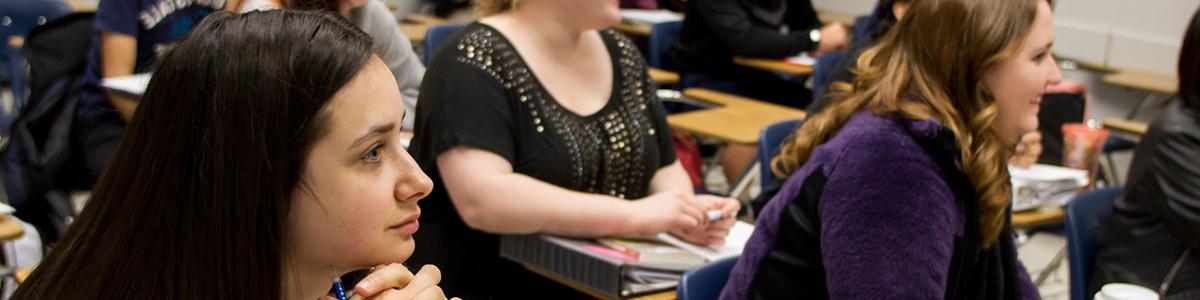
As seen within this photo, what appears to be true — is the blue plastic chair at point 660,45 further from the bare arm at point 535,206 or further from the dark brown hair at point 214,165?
the dark brown hair at point 214,165

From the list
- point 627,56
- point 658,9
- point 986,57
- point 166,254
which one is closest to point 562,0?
point 627,56

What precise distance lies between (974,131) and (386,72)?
45.9 inches

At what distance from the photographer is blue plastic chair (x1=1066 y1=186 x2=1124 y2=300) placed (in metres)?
2.71

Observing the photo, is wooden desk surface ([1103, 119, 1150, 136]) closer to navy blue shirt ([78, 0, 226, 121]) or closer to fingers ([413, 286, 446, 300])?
navy blue shirt ([78, 0, 226, 121])

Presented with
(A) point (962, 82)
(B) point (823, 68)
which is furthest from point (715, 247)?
(B) point (823, 68)

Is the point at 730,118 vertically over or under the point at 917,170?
under

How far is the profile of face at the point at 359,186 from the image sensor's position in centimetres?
106

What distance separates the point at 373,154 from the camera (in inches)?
43.3

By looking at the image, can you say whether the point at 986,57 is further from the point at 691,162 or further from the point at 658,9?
the point at 658,9

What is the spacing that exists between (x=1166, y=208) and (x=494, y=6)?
1555 millimetres

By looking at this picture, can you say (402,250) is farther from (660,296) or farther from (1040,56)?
(1040,56)

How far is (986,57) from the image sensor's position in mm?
2006

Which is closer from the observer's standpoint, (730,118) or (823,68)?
(730,118)

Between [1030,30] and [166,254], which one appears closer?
[166,254]
